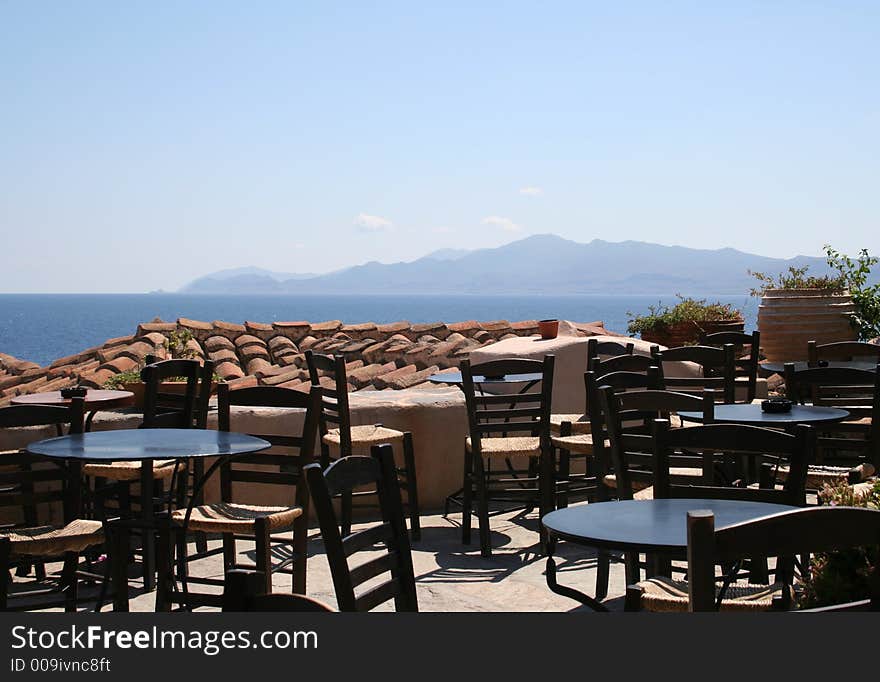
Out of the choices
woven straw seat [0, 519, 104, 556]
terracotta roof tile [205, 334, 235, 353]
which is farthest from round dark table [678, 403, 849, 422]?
terracotta roof tile [205, 334, 235, 353]

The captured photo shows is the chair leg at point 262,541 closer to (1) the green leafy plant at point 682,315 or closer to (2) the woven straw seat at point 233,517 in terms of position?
(2) the woven straw seat at point 233,517

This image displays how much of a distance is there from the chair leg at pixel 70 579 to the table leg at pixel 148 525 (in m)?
0.30

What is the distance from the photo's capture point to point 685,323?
1080cm

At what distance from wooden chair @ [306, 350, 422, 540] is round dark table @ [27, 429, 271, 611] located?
1.29m

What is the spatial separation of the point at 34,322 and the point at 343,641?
381ft

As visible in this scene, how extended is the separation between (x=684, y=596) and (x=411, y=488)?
3.02 metres

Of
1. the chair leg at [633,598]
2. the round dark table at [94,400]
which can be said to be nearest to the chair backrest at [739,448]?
the chair leg at [633,598]

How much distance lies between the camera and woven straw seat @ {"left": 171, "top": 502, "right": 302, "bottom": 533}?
4262 mm

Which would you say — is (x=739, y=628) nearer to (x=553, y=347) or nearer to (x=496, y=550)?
(x=496, y=550)

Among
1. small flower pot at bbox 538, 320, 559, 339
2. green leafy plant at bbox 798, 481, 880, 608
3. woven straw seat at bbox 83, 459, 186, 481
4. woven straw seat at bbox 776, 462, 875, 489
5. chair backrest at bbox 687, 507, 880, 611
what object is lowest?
woven straw seat at bbox 776, 462, 875, 489

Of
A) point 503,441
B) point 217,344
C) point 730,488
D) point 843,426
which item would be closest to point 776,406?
point 843,426

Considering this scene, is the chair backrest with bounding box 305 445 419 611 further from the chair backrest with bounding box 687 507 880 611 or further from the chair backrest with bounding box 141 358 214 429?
the chair backrest with bounding box 141 358 214 429

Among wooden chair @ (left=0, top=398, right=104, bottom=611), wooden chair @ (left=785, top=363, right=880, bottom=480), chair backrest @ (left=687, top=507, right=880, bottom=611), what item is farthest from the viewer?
wooden chair @ (left=785, top=363, right=880, bottom=480)

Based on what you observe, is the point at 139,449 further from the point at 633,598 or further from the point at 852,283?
the point at 852,283
